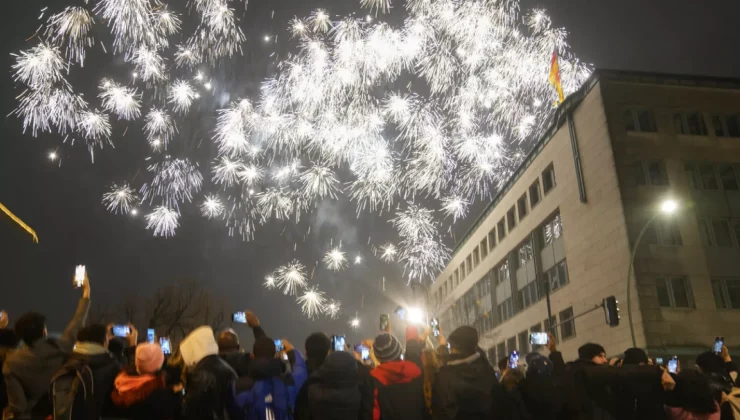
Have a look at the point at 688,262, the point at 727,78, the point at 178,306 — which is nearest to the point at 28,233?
the point at 178,306

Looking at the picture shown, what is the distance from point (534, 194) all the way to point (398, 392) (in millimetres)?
43672

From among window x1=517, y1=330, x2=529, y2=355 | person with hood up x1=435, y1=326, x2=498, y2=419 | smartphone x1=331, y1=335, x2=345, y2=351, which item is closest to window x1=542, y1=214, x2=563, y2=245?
window x1=517, y1=330, x2=529, y2=355

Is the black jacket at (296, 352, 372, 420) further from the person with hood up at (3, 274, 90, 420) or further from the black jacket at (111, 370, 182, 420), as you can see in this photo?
the person with hood up at (3, 274, 90, 420)

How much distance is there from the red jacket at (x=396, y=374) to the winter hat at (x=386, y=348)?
127mm

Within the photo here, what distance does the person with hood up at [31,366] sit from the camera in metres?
5.42

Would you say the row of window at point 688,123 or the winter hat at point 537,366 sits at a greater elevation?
the row of window at point 688,123

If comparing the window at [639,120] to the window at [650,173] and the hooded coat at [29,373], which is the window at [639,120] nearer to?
the window at [650,173]

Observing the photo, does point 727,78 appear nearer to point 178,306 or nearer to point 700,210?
point 700,210

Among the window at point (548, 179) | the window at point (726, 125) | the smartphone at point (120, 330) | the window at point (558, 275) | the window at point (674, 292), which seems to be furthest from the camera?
the window at point (548, 179)

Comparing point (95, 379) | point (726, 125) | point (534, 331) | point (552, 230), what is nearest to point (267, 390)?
point (95, 379)

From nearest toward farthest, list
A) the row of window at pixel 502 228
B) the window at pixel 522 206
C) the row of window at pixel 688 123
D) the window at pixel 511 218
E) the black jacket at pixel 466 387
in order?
the black jacket at pixel 466 387 < the row of window at pixel 688 123 < the row of window at pixel 502 228 < the window at pixel 522 206 < the window at pixel 511 218

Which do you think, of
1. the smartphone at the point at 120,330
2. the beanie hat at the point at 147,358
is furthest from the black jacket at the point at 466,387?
the smartphone at the point at 120,330

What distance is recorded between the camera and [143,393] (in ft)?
16.7

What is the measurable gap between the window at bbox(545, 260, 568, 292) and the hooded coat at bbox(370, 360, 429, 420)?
37.0 m
